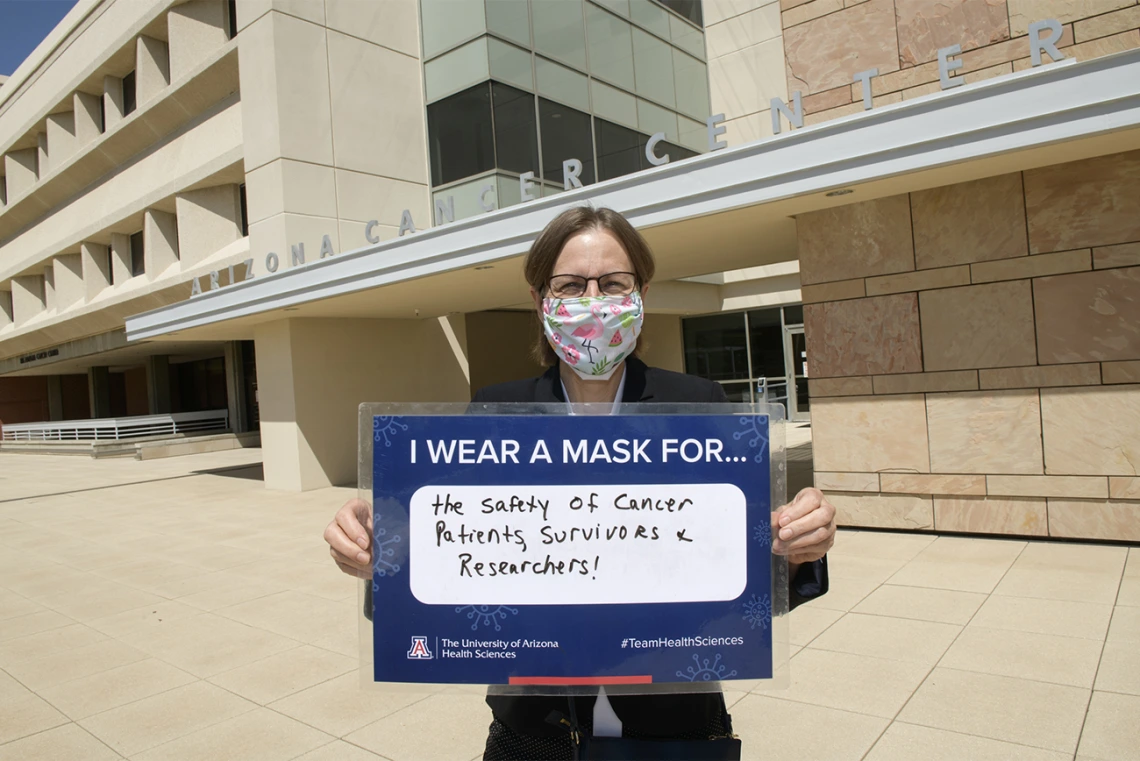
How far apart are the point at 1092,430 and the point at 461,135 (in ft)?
40.7

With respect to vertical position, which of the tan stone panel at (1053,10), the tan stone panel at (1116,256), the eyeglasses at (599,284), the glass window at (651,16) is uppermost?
the glass window at (651,16)

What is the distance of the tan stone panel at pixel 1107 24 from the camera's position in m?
6.29

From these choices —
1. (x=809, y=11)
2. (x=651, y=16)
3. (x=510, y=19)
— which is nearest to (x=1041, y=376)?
(x=809, y=11)

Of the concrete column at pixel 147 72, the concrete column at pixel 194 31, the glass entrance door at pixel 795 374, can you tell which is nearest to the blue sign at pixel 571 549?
the concrete column at pixel 194 31

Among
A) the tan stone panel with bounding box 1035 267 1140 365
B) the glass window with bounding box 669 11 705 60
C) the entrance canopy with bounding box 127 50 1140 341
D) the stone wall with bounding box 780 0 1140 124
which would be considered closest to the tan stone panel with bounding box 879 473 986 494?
the tan stone panel with bounding box 1035 267 1140 365

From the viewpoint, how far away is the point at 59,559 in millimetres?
9062

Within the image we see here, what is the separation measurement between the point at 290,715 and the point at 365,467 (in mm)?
3226

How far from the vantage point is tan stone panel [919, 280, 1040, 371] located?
22.6 ft

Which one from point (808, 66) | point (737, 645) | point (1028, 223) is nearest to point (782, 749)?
point (737, 645)

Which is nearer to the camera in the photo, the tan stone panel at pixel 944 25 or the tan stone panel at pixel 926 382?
the tan stone panel at pixel 944 25

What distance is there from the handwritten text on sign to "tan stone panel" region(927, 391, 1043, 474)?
6383mm

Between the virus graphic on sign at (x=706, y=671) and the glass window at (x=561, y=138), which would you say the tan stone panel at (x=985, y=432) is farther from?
the glass window at (x=561, y=138)

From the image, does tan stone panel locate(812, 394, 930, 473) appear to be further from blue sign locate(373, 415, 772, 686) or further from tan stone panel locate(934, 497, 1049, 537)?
blue sign locate(373, 415, 772, 686)

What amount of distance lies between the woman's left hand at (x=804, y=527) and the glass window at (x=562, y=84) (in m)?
14.9
